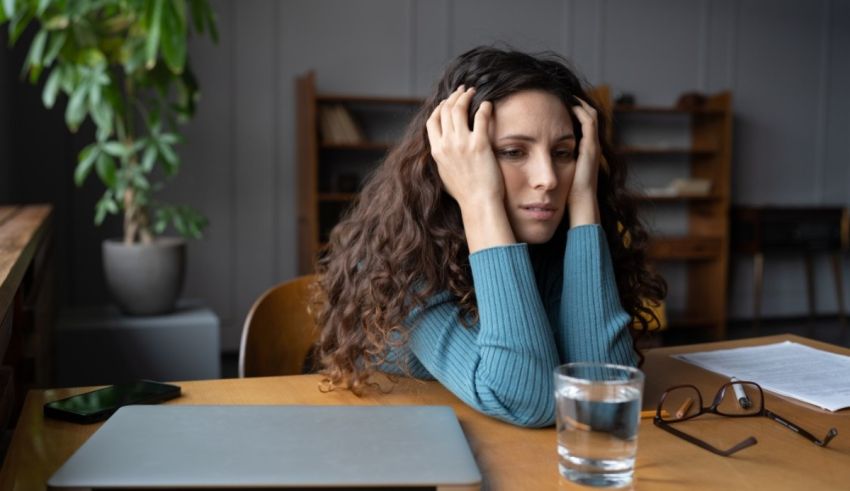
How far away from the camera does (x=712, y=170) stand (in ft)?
16.6

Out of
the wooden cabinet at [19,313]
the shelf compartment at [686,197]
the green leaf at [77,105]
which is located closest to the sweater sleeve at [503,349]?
the wooden cabinet at [19,313]

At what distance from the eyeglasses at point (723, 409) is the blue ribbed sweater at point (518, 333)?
90 millimetres

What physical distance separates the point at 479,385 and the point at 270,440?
29 cm

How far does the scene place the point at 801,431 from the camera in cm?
88

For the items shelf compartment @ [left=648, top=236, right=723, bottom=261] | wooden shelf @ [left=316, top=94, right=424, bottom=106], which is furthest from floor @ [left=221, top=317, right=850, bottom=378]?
wooden shelf @ [left=316, top=94, right=424, bottom=106]

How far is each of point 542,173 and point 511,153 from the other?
0.17 ft

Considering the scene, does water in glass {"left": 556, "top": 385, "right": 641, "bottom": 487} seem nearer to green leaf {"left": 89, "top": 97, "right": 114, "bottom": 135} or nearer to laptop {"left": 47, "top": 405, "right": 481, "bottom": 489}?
laptop {"left": 47, "top": 405, "right": 481, "bottom": 489}

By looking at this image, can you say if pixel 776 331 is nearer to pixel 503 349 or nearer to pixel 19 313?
pixel 503 349

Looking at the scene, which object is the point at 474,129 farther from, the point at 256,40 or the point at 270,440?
the point at 256,40

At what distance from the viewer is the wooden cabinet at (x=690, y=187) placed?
4.95 m

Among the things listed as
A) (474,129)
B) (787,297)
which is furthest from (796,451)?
(787,297)

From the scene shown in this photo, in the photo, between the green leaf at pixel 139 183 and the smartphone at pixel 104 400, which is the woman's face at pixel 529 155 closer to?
the smartphone at pixel 104 400

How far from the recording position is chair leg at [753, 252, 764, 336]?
497 cm

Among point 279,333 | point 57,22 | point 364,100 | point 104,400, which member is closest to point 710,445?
point 104,400
